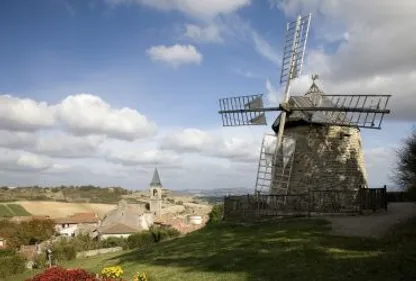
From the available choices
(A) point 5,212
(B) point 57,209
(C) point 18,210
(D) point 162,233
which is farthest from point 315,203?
(B) point 57,209

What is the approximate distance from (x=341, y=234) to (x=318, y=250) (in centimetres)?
341

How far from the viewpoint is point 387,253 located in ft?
44.9

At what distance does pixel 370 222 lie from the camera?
20312 millimetres

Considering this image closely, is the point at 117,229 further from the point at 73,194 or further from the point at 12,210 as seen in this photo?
the point at 73,194

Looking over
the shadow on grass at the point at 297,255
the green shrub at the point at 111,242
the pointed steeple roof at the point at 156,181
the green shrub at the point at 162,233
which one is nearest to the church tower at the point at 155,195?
the pointed steeple roof at the point at 156,181

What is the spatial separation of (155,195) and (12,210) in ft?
114

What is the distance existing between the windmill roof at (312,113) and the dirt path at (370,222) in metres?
6.03

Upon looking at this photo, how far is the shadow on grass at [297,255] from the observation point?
12.2 metres

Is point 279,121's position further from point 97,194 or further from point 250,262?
point 97,194

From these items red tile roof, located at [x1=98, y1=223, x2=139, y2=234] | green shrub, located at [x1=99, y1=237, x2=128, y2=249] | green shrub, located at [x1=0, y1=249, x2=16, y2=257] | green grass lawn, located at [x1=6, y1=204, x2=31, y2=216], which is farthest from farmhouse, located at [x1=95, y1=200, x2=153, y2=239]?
green grass lawn, located at [x1=6, y1=204, x2=31, y2=216]

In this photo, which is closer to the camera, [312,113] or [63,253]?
[312,113]

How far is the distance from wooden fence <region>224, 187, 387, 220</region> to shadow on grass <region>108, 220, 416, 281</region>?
2.29 m

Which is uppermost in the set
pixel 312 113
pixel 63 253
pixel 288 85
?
pixel 288 85

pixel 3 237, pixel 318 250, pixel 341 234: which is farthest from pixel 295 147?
pixel 3 237
